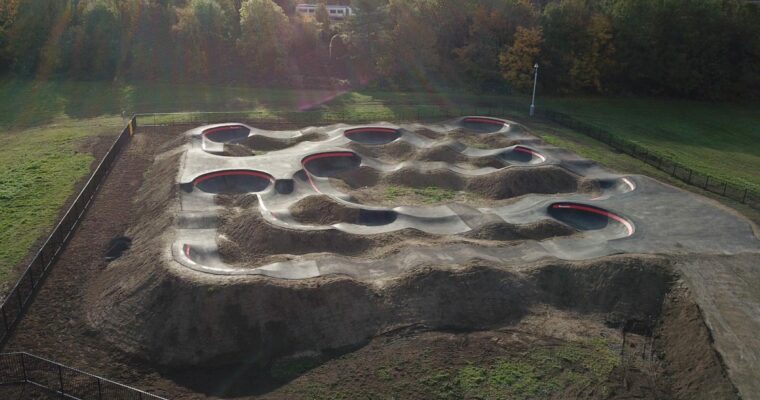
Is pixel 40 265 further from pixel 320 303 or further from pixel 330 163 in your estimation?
pixel 330 163

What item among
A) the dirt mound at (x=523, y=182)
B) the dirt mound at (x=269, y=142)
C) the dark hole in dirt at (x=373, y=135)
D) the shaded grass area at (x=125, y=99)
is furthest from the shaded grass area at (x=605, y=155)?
the shaded grass area at (x=125, y=99)

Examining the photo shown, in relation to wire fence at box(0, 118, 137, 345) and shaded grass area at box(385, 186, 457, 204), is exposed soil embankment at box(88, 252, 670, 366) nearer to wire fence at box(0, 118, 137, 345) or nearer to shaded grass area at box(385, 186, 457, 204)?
wire fence at box(0, 118, 137, 345)

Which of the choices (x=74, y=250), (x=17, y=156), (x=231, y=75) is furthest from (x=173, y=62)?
(x=74, y=250)

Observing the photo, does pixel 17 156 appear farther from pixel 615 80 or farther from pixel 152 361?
pixel 615 80

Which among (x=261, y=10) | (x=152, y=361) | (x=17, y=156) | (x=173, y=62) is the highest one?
(x=261, y=10)

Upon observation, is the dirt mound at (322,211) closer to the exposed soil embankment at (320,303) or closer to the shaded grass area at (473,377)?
the exposed soil embankment at (320,303)

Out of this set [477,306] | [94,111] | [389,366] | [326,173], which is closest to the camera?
[389,366]

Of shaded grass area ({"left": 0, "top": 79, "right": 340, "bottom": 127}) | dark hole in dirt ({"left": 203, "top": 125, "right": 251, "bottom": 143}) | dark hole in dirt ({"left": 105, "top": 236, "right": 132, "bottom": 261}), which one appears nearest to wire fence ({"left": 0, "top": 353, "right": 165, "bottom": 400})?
dark hole in dirt ({"left": 105, "top": 236, "right": 132, "bottom": 261})
